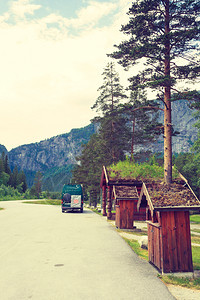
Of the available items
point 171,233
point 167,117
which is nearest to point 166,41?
point 167,117

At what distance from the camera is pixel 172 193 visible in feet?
29.1

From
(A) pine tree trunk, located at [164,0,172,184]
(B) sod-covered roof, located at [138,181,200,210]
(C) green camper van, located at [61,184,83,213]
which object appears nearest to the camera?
(B) sod-covered roof, located at [138,181,200,210]

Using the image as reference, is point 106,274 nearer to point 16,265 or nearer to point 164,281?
point 164,281

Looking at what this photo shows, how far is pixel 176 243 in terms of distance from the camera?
300 inches

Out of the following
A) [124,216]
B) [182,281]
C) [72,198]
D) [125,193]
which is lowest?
[182,281]

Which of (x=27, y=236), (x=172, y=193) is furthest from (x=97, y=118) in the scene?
(x=172, y=193)

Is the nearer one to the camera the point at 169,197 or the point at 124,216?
the point at 169,197

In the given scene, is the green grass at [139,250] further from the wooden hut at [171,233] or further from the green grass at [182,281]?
the green grass at [182,281]

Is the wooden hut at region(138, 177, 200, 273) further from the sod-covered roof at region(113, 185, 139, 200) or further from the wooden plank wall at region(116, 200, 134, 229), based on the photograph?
the wooden plank wall at region(116, 200, 134, 229)

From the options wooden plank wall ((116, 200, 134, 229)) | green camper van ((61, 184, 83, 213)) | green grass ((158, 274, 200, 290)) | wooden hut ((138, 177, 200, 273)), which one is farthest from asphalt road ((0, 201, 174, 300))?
green camper van ((61, 184, 83, 213))

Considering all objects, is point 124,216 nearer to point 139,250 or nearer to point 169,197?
point 139,250

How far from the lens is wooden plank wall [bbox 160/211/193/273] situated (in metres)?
7.48

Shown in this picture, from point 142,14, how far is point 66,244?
11578 millimetres

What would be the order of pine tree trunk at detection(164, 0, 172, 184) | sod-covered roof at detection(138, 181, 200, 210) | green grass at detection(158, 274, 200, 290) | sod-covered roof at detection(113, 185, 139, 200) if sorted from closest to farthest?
green grass at detection(158, 274, 200, 290) → sod-covered roof at detection(138, 181, 200, 210) → pine tree trunk at detection(164, 0, 172, 184) → sod-covered roof at detection(113, 185, 139, 200)
